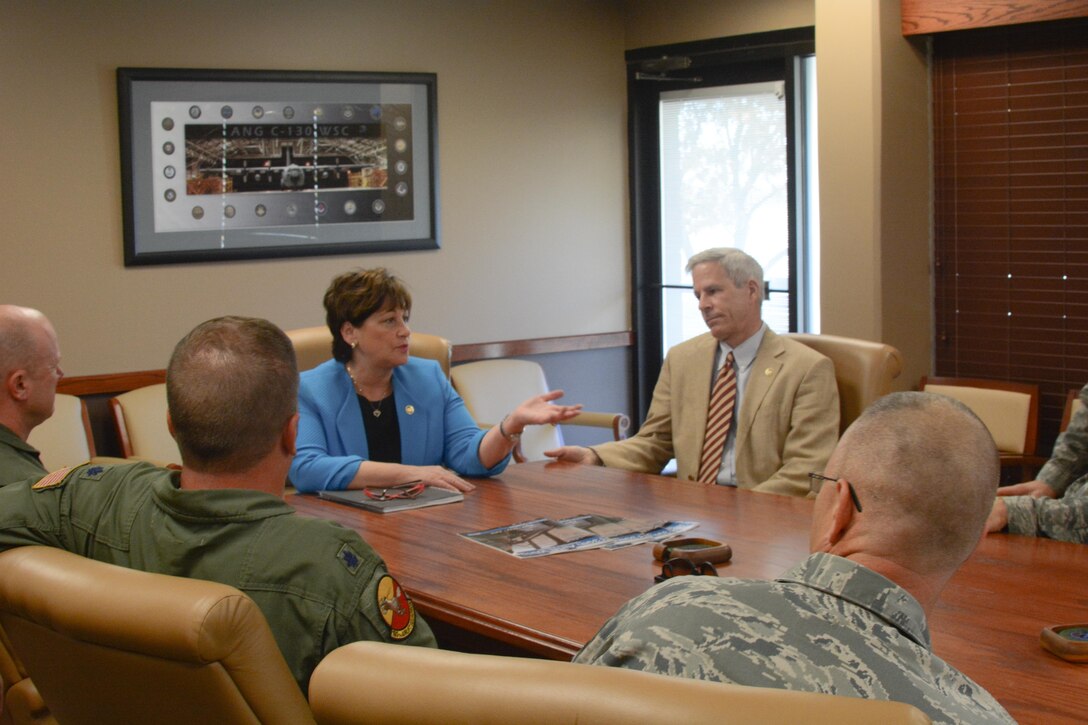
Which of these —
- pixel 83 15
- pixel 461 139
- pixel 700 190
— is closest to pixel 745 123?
pixel 700 190

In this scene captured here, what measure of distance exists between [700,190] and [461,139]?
4.20 ft

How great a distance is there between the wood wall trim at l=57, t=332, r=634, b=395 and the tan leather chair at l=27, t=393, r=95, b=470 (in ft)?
0.37

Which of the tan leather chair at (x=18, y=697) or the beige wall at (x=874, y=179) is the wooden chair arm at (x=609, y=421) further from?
the tan leather chair at (x=18, y=697)

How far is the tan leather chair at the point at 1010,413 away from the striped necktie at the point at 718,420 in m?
1.10

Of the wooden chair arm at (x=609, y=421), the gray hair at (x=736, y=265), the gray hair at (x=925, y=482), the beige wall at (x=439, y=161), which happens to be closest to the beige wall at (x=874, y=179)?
the wooden chair arm at (x=609, y=421)

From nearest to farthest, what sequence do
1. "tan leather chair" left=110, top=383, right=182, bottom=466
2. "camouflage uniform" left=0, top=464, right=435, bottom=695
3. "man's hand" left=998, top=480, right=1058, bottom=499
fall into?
1. "camouflage uniform" left=0, top=464, right=435, bottom=695
2. "man's hand" left=998, top=480, right=1058, bottom=499
3. "tan leather chair" left=110, top=383, right=182, bottom=466

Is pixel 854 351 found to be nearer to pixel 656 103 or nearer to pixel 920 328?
pixel 920 328

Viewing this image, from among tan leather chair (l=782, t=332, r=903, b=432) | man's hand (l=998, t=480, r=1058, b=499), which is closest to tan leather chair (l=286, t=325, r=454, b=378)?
tan leather chair (l=782, t=332, r=903, b=432)

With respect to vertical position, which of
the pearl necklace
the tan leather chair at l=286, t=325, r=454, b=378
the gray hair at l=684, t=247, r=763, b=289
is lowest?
the pearl necklace

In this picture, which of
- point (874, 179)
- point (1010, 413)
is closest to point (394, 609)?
point (1010, 413)

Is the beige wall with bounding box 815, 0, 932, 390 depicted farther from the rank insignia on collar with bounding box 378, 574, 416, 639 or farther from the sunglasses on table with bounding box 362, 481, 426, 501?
the rank insignia on collar with bounding box 378, 574, 416, 639

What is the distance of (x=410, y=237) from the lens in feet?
19.1

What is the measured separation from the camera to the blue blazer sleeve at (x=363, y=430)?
10.8ft

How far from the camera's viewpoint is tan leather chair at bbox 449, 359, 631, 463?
5668 millimetres
